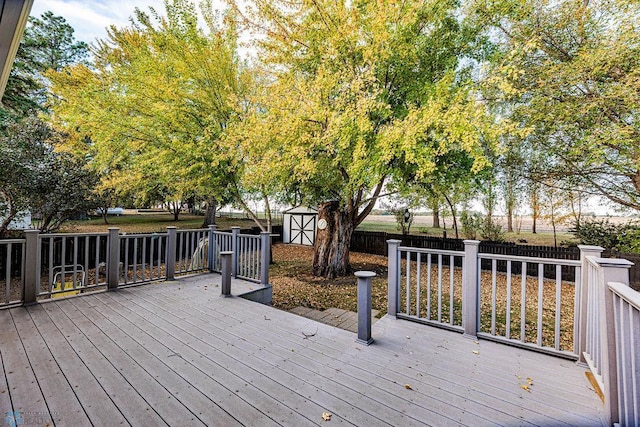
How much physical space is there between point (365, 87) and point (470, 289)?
4.52m

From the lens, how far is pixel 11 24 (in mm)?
1436

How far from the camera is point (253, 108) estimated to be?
23.7 ft

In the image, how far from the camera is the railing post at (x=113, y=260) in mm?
4328

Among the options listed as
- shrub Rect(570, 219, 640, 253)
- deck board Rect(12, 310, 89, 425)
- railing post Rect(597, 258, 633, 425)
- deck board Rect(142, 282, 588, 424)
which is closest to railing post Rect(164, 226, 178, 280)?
deck board Rect(12, 310, 89, 425)

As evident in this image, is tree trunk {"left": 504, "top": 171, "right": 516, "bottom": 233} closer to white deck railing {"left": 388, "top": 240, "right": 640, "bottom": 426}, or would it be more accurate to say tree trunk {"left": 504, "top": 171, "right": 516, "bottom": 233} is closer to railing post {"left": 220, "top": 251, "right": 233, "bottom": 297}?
white deck railing {"left": 388, "top": 240, "right": 640, "bottom": 426}

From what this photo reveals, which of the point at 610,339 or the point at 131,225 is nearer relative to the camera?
the point at 610,339

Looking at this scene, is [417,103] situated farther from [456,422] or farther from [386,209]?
[386,209]

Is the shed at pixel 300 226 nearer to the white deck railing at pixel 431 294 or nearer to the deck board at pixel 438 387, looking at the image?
the white deck railing at pixel 431 294

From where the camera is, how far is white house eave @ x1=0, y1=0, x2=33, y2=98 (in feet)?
4.27

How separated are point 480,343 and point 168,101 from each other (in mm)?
7884

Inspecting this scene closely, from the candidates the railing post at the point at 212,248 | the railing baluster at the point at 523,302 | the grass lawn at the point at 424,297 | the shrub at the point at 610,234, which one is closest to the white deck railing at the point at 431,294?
the grass lawn at the point at 424,297

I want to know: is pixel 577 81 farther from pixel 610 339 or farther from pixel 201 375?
pixel 201 375

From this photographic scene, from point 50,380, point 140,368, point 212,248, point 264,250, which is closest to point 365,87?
point 264,250

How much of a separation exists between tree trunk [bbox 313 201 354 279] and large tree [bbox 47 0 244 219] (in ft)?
10.6
